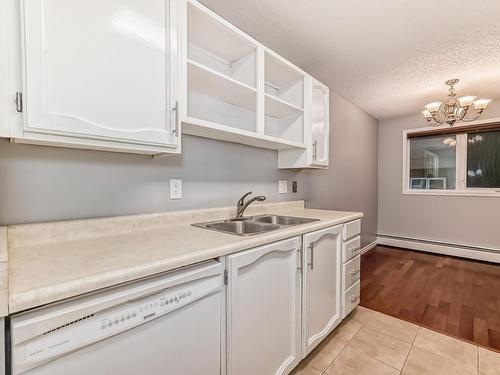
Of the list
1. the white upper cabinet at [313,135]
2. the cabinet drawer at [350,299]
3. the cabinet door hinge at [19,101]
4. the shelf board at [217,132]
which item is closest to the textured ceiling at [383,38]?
the white upper cabinet at [313,135]

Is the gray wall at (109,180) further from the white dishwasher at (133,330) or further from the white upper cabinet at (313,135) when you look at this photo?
the white dishwasher at (133,330)

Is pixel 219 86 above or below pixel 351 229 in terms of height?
above

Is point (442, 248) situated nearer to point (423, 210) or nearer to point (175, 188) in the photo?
point (423, 210)

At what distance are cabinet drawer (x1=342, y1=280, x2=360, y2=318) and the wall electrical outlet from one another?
1472mm

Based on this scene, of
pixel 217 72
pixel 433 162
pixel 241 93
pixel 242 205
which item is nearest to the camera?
pixel 217 72

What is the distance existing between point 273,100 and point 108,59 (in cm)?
113

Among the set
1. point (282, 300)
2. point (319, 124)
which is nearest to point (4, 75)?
point (282, 300)

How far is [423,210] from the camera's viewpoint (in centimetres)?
403

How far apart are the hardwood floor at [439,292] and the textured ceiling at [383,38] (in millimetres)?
2237

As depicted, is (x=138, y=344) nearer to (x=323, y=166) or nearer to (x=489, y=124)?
(x=323, y=166)

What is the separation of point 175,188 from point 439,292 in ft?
9.30

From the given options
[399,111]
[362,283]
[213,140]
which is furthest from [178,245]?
[399,111]

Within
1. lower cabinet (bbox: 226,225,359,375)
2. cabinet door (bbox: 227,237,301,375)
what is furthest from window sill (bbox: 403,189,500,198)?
cabinet door (bbox: 227,237,301,375)

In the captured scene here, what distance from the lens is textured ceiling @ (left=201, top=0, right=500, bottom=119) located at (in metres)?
1.59
